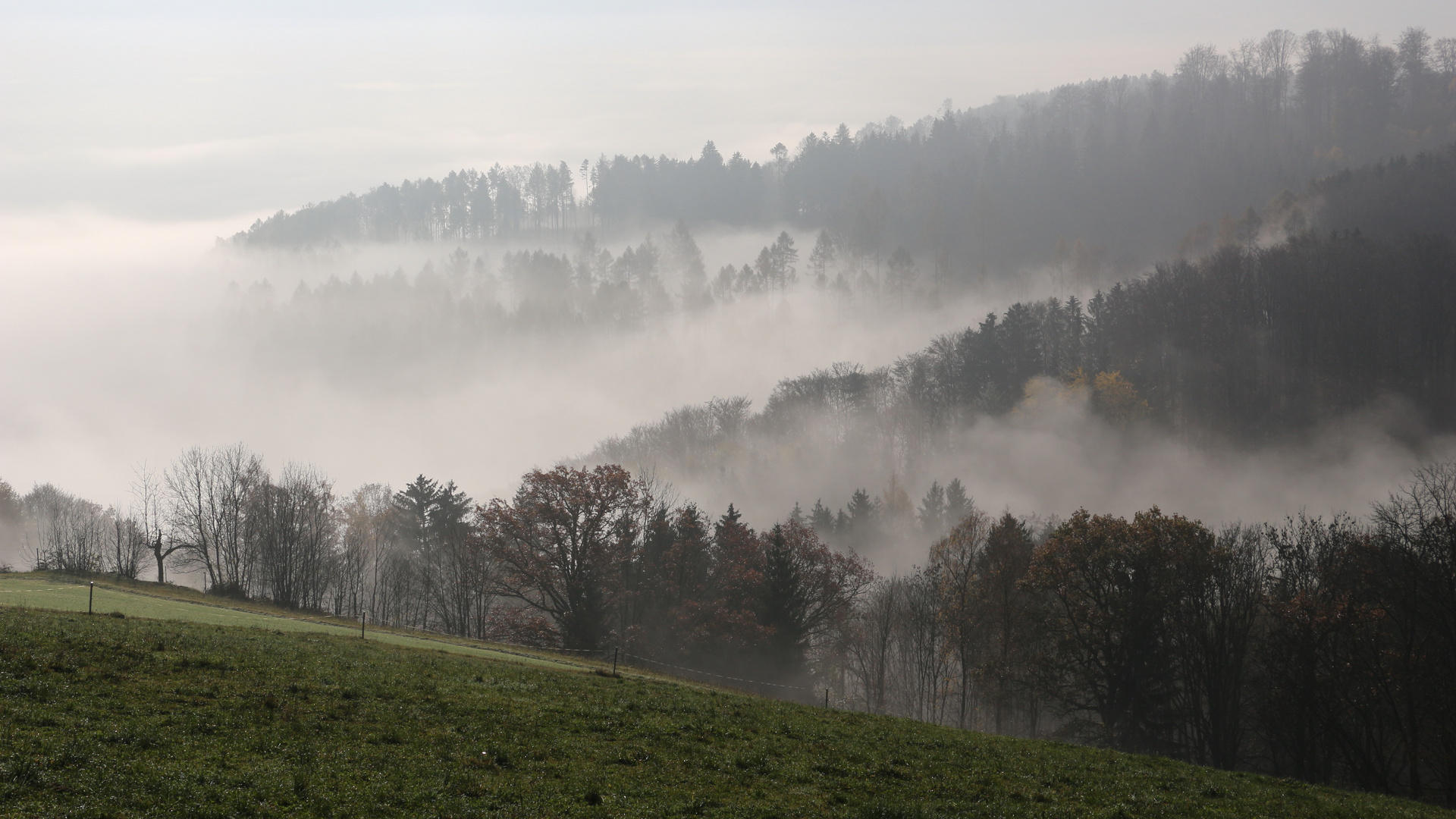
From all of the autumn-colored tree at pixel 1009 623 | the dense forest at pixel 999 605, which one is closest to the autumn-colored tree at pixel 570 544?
the dense forest at pixel 999 605

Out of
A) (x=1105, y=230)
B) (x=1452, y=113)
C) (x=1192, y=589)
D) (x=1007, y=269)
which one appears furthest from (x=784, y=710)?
(x=1452, y=113)

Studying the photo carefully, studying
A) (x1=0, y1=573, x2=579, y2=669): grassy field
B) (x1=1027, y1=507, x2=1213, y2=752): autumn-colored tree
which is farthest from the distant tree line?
(x1=0, y1=573, x2=579, y2=669): grassy field

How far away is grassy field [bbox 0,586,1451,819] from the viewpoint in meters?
14.1

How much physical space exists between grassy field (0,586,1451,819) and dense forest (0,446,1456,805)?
17.4 meters

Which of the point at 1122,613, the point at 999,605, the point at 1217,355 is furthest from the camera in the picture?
the point at 1217,355

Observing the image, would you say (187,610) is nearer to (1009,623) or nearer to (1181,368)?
(1009,623)

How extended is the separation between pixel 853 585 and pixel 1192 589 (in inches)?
1194

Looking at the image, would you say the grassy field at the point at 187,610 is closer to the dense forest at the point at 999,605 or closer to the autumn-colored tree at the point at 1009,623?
the dense forest at the point at 999,605

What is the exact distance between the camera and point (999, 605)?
63.2 m

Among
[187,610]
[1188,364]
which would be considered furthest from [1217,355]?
[187,610]

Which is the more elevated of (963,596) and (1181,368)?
(1181,368)

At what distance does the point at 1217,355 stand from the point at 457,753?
12793 cm

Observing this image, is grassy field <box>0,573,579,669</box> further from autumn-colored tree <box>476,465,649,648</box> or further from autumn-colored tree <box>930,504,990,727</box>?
autumn-colored tree <box>930,504,990,727</box>

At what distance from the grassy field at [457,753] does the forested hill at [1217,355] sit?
106658 mm
